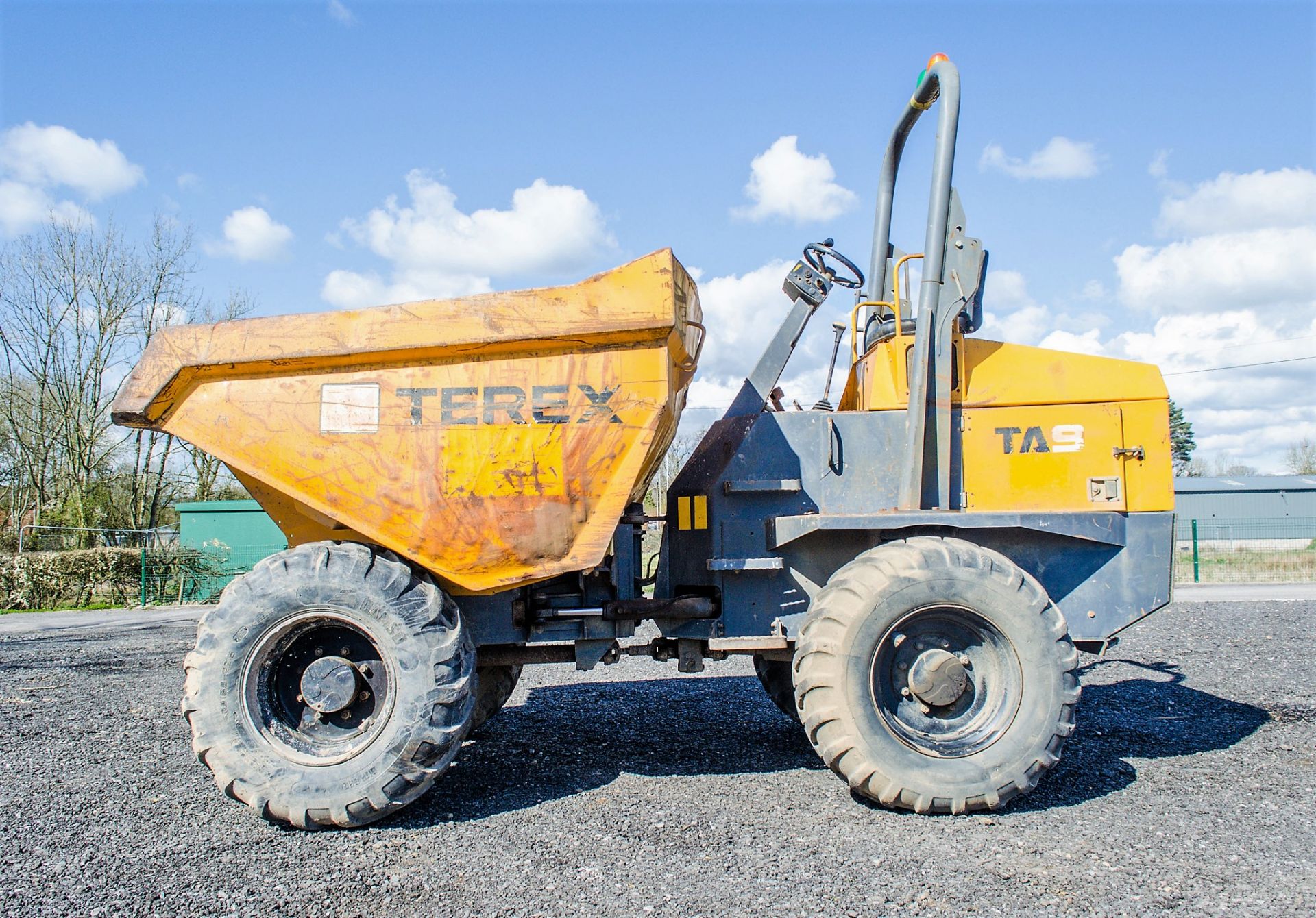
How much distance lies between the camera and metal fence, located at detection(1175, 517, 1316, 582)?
19141 millimetres

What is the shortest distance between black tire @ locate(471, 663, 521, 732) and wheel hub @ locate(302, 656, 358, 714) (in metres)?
1.32

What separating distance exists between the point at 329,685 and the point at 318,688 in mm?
57

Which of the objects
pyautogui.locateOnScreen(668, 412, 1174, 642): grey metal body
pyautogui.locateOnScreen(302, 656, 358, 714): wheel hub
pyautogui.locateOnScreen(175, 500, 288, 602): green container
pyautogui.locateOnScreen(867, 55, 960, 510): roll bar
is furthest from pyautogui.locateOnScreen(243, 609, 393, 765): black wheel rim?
pyautogui.locateOnScreen(175, 500, 288, 602): green container

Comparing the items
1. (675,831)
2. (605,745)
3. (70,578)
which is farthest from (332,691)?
(70,578)

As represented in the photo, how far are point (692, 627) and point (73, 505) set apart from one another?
24765 mm

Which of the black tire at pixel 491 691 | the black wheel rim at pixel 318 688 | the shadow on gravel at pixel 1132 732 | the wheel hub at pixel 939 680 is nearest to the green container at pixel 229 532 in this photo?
the black tire at pixel 491 691

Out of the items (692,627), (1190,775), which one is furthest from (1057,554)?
(692,627)

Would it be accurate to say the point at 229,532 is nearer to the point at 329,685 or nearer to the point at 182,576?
the point at 182,576

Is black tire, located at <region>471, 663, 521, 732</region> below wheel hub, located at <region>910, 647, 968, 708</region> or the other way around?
below

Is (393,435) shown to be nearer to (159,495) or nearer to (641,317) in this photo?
(641,317)

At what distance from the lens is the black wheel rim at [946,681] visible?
4203 millimetres

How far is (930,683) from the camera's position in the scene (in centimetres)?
424

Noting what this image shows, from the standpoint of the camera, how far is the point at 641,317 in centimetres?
423

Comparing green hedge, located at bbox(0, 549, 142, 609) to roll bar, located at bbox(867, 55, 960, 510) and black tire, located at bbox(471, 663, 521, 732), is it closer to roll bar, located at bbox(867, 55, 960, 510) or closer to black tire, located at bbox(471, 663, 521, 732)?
black tire, located at bbox(471, 663, 521, 732)
